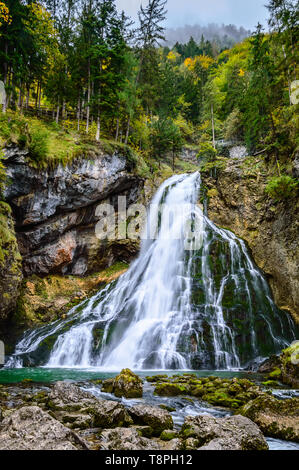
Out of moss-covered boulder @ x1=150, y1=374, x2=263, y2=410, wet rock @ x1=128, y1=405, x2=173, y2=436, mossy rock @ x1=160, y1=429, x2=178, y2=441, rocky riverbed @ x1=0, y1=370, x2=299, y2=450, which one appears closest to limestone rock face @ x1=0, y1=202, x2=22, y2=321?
rocky riverbed @ x1=0, y1=370, x2=299, y2=450

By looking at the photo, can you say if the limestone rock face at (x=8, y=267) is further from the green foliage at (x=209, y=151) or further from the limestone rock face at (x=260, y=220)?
the green foliage at (x=209, y=151)

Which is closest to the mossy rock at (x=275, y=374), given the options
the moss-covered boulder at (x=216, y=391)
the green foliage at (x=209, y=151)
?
the moss-covered boulder at (x=216, y=391)

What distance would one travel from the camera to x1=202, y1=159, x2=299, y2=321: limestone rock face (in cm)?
1563

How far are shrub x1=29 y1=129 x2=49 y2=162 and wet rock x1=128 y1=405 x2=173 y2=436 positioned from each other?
14.0 m

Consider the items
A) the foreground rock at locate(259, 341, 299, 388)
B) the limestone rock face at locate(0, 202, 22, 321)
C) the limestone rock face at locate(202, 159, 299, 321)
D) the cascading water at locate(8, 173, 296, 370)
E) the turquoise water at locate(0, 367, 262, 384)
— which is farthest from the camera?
the limestone rock face at locate(202, 159, 299, 321)

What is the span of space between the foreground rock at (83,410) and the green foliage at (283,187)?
13864mm

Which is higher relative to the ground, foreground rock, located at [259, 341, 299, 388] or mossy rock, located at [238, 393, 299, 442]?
mossy rock, located at [238, 393, 299, 442]

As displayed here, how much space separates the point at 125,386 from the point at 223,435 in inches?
151

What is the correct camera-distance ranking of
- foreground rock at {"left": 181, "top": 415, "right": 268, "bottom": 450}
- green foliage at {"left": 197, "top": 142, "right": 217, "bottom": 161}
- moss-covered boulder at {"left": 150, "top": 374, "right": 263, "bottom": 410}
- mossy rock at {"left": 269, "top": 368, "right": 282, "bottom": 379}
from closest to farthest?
foreground rock at {"left": 181, "top": 415, "right": 268, "bottom": 450}, moss-covered boulder at {"left": 150, "top": 374, "right": 263, "bottom": 410}, mossy rock at {"left": 269, "top": 368, "right": 282, "bottom": 379}, green foliage at {"left": 197, "top": 142, "right": 217, "bottom": 161}

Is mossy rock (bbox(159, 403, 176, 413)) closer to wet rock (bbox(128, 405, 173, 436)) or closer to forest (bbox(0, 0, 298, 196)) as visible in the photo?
wet rock (bbox(128, 405, 173, 436))

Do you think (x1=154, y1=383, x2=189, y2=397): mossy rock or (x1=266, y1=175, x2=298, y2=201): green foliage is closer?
(x1=154, y1=383, x2=189, y2=397): mossy rock

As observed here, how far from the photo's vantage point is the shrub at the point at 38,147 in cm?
1498

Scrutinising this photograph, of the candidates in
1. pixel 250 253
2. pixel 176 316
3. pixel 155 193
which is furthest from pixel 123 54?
pixel 176 316
